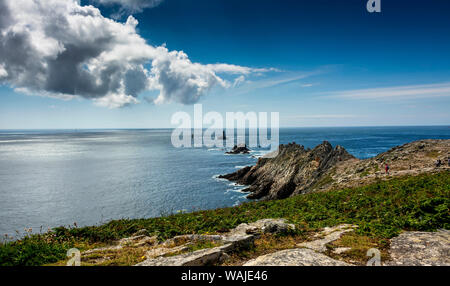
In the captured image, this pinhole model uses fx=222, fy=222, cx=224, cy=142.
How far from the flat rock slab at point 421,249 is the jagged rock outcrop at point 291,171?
85.9ft

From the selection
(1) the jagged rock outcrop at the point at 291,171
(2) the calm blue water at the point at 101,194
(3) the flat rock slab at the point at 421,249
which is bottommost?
(2) the calm blue water at the point at 101,194

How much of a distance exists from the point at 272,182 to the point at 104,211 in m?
33.6

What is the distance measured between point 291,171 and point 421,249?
39882 mm

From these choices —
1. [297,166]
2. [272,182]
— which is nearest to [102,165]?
[272,182]

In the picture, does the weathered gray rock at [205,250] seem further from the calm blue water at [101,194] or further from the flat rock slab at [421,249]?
the calm blue water at [101,194]

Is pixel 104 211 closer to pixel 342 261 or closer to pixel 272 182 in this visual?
pixel 272 182

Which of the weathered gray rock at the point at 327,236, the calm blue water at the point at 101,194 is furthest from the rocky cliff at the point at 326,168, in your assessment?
the weathered gray rock at the point at 327,236

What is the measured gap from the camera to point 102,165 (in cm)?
8325

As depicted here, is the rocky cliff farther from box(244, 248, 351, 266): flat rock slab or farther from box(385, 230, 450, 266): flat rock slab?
box(244, 248, 351, 266): flat rock slab

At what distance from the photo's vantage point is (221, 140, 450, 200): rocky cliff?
25828 mm

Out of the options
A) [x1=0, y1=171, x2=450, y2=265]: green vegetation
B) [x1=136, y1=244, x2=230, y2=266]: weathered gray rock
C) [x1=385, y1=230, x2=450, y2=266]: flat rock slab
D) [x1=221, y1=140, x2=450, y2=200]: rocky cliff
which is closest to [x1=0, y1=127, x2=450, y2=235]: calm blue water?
[x1=221, y1=140, x2=450, y2=200]: rocky cliff

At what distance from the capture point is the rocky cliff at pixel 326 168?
25828 millimetres

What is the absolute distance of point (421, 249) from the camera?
23.6ft
